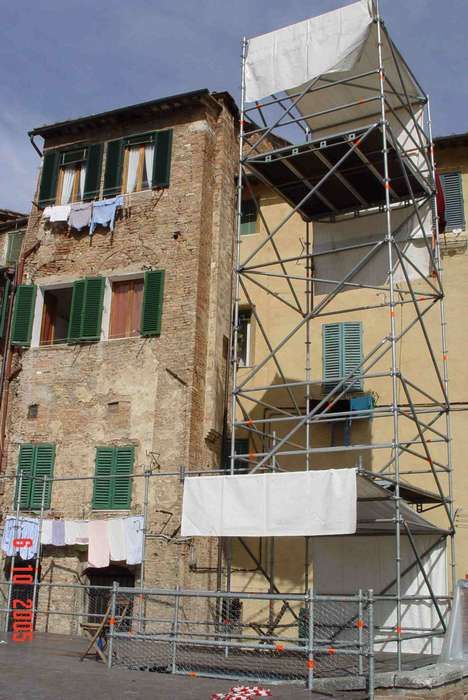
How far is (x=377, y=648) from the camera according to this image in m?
15.4

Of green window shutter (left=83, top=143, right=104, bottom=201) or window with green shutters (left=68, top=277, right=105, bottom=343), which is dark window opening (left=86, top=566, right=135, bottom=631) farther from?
green window shutter (left=83, top=143, right=104, bottom=201)

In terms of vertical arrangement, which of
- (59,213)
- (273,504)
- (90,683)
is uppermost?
(59,213)

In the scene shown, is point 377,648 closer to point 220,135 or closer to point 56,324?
point 56,324

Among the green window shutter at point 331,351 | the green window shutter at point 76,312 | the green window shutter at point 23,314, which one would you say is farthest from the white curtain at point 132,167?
the green window shutter at point 331,351

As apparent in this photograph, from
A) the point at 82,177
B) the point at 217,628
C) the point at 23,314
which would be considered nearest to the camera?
the point at 217,628

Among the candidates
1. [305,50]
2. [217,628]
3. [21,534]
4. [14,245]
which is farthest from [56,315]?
[305,50]

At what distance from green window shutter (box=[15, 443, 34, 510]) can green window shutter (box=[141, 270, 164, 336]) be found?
3960mm

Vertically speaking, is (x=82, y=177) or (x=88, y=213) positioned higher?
(x=82, y=177)

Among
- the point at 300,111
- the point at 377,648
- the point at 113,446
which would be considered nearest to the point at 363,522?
the point at 377,648

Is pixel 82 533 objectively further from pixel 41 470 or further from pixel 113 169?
pixel 113 169

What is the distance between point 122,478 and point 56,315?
17.5 feet

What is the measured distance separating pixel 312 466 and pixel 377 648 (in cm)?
449

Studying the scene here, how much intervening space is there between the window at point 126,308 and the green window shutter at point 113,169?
98.9 inches

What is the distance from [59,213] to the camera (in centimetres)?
2130
